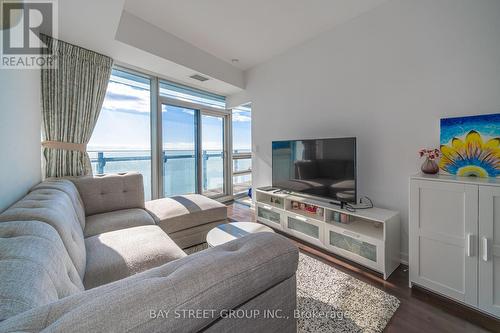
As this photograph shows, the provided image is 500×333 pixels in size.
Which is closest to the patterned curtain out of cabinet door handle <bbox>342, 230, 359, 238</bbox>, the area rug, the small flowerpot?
the area rug

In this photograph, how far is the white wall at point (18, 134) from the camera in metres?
1.21

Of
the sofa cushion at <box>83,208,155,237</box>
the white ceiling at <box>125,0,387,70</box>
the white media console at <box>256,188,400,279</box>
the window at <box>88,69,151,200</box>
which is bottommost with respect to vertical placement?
the white media console at <box>256,188,400,279</box>

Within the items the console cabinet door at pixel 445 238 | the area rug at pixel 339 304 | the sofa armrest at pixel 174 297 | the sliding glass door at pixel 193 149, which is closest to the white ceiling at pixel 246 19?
the sliding glass door at pixel 193 149

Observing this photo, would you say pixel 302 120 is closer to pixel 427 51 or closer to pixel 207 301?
pixel 427 51

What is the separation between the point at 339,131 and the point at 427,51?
1.11 m

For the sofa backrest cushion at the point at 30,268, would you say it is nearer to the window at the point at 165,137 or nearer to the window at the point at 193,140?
the window at the point at 165,137

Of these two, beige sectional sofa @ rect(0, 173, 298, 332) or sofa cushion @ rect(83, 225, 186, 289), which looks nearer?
beige sectional sofa @ rect(0, 173, 298, 332)

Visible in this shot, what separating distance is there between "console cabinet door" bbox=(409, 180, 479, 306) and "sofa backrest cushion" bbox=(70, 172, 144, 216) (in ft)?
9.27

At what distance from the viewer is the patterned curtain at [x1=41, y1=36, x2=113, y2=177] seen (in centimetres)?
224

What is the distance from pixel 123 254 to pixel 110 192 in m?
1.18

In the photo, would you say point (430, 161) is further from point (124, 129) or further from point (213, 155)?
point (124, 129)

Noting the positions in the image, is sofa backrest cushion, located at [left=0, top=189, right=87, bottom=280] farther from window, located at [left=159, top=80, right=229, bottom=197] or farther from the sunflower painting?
the sunflower painting

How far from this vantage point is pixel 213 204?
2.62 m

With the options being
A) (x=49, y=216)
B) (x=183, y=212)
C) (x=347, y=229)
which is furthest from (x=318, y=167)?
(x=49, y=216)
